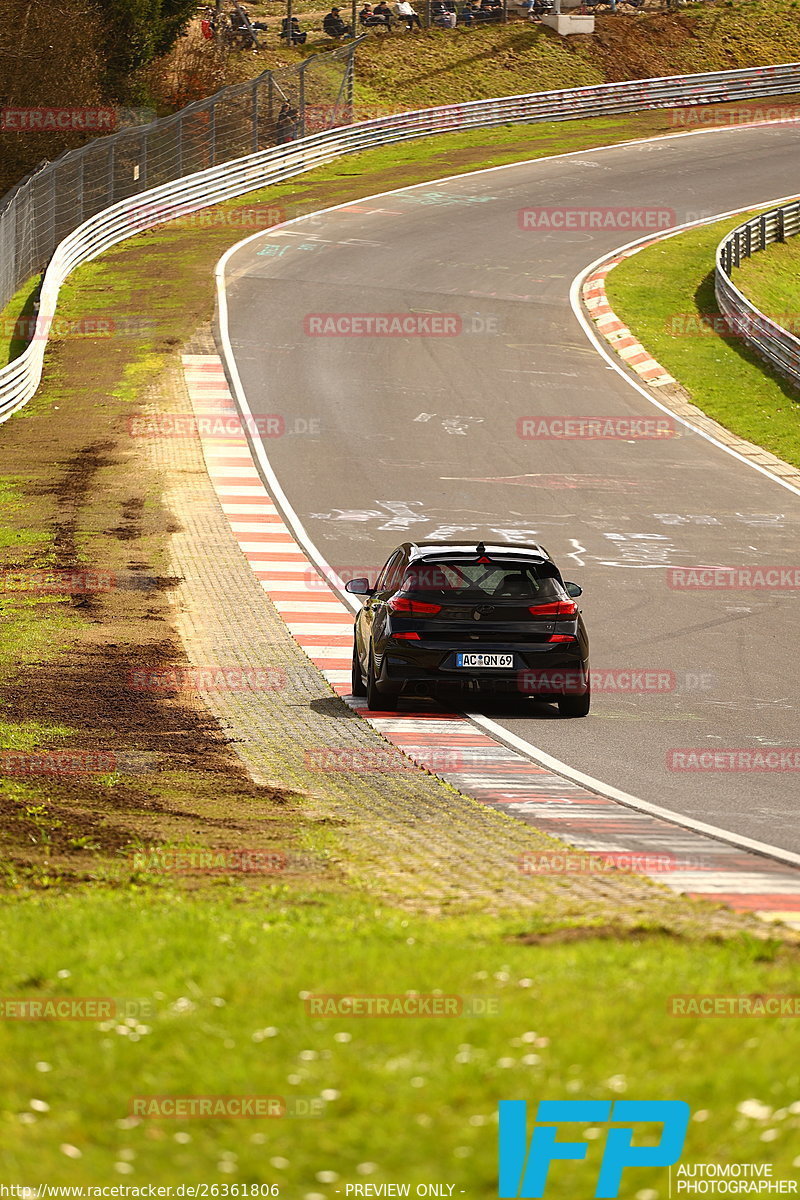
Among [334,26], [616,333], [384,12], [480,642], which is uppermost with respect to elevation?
[384,12]

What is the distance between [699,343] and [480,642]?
2670 cm

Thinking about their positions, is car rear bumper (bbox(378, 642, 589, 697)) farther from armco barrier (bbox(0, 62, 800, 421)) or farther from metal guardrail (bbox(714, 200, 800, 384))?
metal guardrail (bbox(714, 200, 800, 384))

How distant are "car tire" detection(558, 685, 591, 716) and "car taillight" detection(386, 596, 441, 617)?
5.04 ft

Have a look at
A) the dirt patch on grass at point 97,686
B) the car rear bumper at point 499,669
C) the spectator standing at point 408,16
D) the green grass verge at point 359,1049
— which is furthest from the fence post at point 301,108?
the green grass verge at point 359,1049

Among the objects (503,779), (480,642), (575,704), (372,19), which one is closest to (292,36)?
(372,19)

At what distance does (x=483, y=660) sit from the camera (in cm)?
1477

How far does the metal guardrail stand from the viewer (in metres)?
36.5

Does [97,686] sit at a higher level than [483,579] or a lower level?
lower

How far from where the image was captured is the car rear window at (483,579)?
590 inches

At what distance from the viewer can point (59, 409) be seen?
108 feet

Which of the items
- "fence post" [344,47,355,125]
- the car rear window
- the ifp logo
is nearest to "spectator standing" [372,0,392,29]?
"fence post" [344,47,355,125]

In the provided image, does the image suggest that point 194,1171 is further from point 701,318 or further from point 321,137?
point 321,137

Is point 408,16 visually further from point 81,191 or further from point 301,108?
point 81,191

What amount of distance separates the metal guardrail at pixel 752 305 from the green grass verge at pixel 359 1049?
1236 inches
